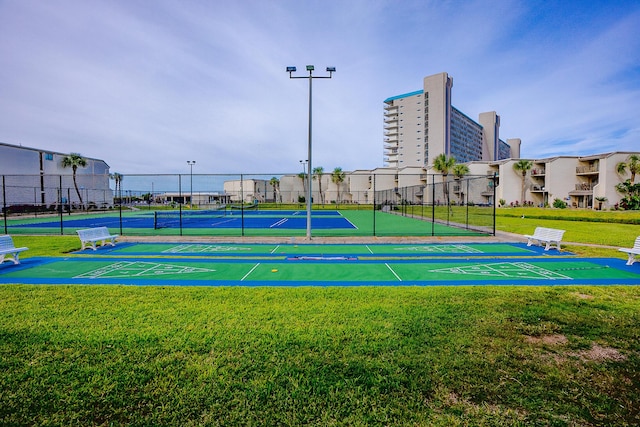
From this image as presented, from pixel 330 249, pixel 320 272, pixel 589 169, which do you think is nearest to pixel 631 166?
pixel 589 169

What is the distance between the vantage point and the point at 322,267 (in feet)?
31.6

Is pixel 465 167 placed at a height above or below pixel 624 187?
above

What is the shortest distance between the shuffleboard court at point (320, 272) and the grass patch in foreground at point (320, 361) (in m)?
1.73

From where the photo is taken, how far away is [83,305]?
589 cm

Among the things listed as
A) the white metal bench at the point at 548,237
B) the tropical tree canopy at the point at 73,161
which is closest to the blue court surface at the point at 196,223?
the white metal bench at the point at 548,237

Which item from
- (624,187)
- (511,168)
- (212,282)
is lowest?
(212,282)

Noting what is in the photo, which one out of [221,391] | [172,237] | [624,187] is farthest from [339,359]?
[624,187]

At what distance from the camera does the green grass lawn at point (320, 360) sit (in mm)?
3000

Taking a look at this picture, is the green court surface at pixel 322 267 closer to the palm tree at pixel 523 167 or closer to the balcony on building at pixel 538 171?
the palm tree at pixel 523 167

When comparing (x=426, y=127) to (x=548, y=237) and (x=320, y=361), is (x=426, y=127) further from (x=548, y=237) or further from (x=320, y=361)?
(x=320, y=361)

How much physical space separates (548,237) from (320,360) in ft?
42.8

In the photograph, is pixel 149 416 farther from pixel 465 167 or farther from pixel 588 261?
pixel 465 167

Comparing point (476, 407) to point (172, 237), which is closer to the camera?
point (476, 407)

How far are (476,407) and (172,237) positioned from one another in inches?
595
